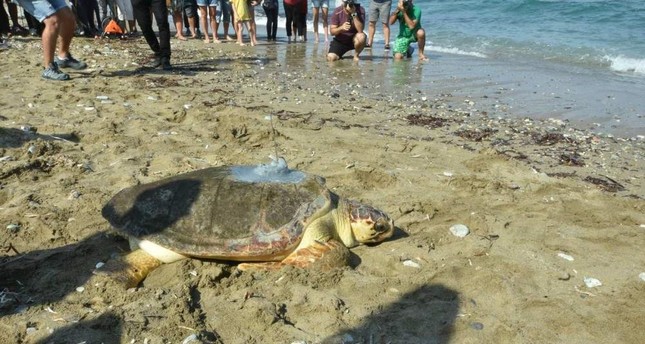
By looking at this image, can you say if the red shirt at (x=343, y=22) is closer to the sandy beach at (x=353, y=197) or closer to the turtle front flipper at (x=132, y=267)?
the sandy beach at (x=353, y=197)

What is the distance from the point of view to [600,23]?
13.4 metres

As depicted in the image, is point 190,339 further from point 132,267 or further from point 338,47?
point 338,47

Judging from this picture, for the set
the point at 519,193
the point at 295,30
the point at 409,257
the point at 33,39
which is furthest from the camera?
the point at 295,30

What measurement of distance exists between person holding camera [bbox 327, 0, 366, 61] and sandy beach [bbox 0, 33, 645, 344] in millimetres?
3156

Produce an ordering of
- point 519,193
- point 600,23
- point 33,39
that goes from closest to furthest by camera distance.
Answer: point 519,193 < point 33,39 < point 600,23

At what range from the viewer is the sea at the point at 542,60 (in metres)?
6.46

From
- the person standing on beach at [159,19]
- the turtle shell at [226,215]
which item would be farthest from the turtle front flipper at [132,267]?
the person standing on beach at [159,19]

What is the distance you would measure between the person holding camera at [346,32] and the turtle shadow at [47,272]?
7300 mm

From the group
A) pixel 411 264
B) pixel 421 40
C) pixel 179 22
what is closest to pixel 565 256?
pixel 411 264

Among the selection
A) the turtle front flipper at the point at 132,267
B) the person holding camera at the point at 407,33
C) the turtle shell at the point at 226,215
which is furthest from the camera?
the person holding camera at the point at 407,33

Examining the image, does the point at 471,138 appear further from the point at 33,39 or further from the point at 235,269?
the point at 33,39

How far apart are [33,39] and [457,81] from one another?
8.45 meters

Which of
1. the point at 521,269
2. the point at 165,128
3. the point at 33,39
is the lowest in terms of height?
the point at 521,269

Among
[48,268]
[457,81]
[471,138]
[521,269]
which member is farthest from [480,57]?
[48,268]
